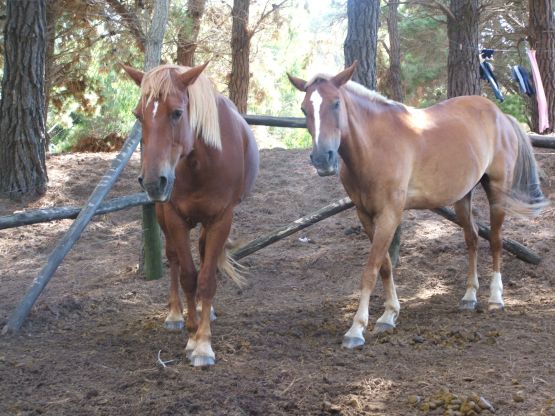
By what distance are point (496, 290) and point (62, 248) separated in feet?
12.0

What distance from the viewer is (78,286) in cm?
630

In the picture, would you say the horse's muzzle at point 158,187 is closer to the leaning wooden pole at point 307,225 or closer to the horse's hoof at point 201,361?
the horse's hoof at point 201,361

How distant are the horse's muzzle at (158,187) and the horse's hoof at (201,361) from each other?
1081mm

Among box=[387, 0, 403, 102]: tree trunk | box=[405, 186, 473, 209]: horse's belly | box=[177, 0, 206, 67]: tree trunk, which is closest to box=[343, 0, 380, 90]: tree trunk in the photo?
box=[405, 186, 473, 209]: horse's belly

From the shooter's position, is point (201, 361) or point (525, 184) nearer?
point (201, 361)

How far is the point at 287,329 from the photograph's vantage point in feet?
16.0

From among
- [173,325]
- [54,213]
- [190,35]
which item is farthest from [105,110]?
[173,325]

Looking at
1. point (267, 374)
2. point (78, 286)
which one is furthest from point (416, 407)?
point (78, 286)

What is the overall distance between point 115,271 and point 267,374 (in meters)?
3.42

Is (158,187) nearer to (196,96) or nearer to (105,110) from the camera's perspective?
(196,96)

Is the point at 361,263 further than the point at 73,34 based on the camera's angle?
No

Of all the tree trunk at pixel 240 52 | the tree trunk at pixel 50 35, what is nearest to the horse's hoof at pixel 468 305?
the tree trunk at pixel 50 35

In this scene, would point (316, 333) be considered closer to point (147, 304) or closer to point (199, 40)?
point (147, 304)

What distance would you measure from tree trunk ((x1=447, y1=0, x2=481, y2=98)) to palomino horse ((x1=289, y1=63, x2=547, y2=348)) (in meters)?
4.64
